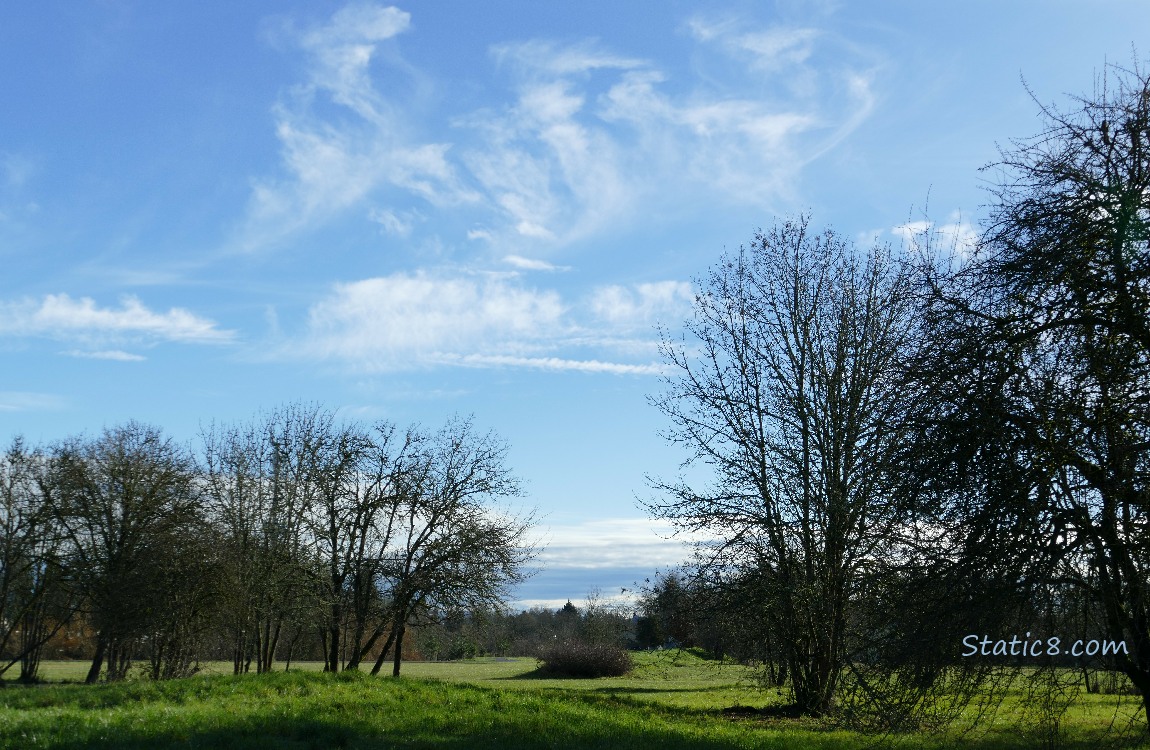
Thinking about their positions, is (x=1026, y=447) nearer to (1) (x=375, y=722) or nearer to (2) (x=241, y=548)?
(1) (x=375, y=722)

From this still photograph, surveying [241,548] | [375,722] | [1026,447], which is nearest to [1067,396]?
[1026,447]

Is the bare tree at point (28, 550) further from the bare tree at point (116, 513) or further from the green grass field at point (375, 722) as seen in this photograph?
the green grass field at point (375, 722)

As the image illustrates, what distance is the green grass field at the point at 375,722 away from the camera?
36.3ft

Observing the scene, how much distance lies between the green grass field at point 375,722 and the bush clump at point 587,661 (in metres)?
27.0

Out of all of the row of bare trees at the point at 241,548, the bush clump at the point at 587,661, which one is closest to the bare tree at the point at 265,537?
the row of bare trees at the point at 241,548

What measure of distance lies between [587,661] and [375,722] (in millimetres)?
33591

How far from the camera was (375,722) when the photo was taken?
1294cm

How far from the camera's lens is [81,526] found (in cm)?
2989

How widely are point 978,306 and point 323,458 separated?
24.6m

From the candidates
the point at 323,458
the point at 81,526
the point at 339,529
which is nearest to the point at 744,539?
the point at 339,529

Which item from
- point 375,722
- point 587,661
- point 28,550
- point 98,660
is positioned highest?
point 28,550

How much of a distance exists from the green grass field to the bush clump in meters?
27.0

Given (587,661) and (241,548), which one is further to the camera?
(587,661)

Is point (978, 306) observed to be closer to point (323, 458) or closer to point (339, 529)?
point (339, 529)
